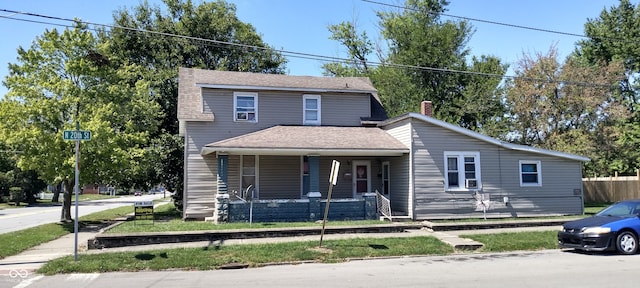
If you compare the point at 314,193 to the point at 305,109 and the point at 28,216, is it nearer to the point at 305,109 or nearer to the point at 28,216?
the point at 305,109

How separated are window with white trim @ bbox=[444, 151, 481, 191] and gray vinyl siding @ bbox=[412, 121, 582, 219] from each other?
0.19m

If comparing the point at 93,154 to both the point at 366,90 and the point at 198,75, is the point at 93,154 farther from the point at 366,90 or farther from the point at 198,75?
the point at 366,90

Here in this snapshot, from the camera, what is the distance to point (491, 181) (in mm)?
19703

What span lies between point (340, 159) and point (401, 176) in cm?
301

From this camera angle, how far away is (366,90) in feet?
74.8

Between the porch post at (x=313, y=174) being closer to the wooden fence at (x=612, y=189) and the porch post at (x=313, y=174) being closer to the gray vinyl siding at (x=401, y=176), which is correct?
the gray vinyl siding at (x=401, y=176)

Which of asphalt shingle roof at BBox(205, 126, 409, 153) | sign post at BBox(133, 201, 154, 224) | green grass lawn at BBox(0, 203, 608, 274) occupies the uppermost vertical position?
asphalt shingle roof at BBox(205, 126, 409, 153)

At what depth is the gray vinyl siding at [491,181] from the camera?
62.2 ft

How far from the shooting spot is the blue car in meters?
11.7

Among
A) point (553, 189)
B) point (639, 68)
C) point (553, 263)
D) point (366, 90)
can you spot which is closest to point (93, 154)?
point (366, 90)

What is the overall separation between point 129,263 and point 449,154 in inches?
510

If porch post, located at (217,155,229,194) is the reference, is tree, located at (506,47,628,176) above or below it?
above

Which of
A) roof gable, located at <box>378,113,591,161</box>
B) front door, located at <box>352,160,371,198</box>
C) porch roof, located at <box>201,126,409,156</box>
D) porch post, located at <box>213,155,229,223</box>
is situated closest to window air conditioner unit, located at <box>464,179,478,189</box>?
roof gable, located at <box>378,113,591,161</box>

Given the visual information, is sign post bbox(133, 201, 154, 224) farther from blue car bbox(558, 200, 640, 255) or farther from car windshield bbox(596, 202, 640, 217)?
car windshield bbox(596, 202, 640, 217)
